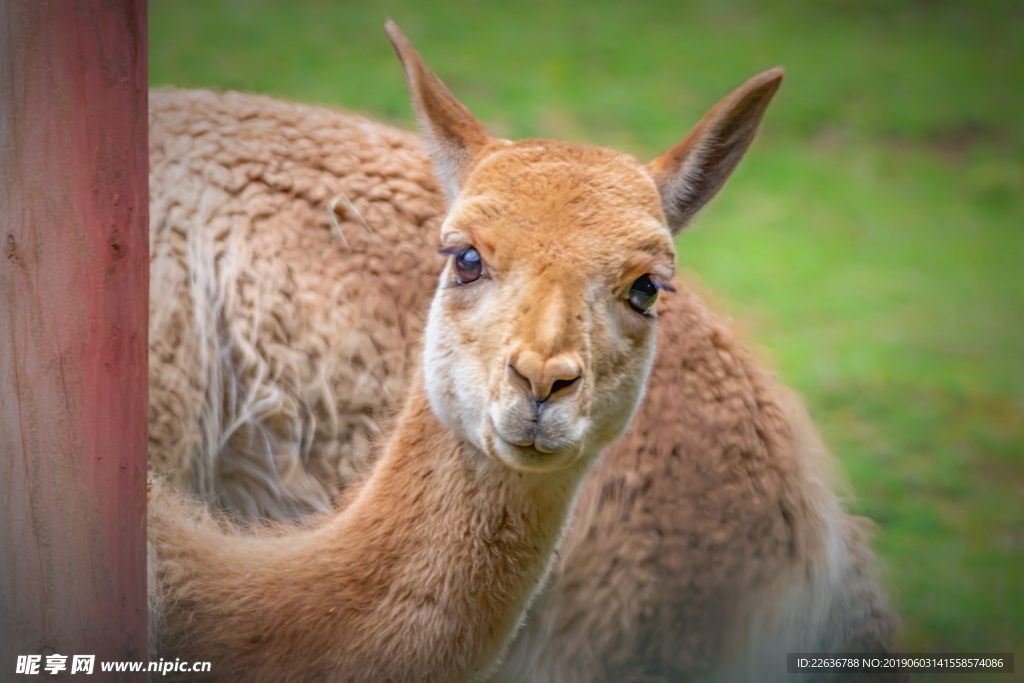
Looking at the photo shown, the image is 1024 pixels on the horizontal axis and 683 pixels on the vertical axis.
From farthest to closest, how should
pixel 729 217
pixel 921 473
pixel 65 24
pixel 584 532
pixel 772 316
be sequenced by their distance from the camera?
pixel 729 217 → pixel 772 316 → pixel 921 473 → pixel 584 532 → pixel 65 24

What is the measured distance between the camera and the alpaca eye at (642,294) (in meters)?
2.93

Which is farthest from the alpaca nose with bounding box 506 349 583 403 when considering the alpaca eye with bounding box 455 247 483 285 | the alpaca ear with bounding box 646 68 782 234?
the alpaca ear with bounding box 646 68 782 234

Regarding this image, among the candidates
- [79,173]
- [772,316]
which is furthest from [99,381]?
[772,316]

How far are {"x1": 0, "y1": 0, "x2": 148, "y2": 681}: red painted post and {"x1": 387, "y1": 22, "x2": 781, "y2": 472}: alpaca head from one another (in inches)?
31.2

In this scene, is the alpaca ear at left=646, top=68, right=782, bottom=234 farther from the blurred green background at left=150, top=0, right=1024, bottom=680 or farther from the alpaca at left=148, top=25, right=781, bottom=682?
the blurred green background at left=150, top=0, right=1024, bottom=680

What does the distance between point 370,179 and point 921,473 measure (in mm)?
4485

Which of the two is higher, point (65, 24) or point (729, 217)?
point (729, 217)

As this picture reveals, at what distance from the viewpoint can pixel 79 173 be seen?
93.9 inches

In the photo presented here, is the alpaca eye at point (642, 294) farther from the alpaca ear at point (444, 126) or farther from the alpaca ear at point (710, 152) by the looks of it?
the alpaca ear at point (444, 126)

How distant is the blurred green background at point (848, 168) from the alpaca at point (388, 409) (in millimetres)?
1777

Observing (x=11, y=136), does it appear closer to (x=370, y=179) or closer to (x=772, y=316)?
(x=370, y=179)

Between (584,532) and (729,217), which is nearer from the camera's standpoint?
(584,532)

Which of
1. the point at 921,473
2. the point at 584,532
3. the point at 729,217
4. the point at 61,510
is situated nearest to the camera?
the point at 61,510

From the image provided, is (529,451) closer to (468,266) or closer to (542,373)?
(542,373)
